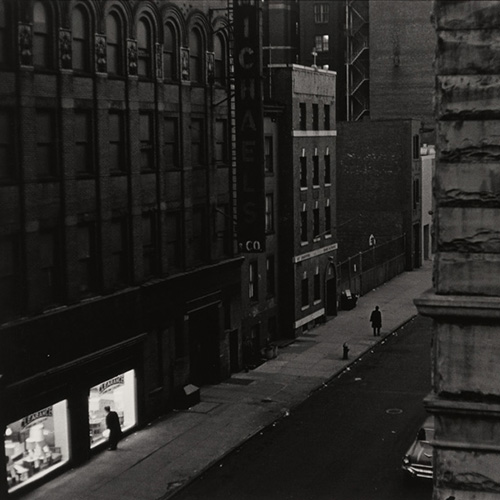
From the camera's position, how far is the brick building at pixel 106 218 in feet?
79.0

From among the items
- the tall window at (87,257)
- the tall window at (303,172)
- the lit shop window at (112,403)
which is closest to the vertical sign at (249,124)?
the lit shop window at (112,403)

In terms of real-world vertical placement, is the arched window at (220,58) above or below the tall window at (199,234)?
above

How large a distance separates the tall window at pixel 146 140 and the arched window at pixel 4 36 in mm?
7185

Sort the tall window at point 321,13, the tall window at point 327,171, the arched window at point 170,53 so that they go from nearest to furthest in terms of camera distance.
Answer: the arched window at point 170,53 < the tall window at point 327,171 < the tall window at point 321,13

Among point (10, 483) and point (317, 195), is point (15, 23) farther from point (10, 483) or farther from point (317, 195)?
point (317, 195)

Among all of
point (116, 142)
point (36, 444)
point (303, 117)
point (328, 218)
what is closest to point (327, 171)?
point (328, 218)

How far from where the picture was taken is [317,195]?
4794 cm

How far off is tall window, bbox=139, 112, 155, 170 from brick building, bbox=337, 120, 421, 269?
3577 cm

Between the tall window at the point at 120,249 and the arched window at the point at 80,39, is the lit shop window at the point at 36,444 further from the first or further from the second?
the arched window at the point at 80,39

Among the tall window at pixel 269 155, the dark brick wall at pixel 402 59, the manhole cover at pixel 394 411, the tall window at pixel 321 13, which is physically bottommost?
the manhole cover at pixel 394 411

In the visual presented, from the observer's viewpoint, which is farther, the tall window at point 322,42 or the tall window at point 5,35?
the tall window at point 322,42

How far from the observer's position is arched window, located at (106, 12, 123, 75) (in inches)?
1109

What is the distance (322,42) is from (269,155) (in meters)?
42.6

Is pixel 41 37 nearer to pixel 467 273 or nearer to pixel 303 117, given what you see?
pixel 467 273
